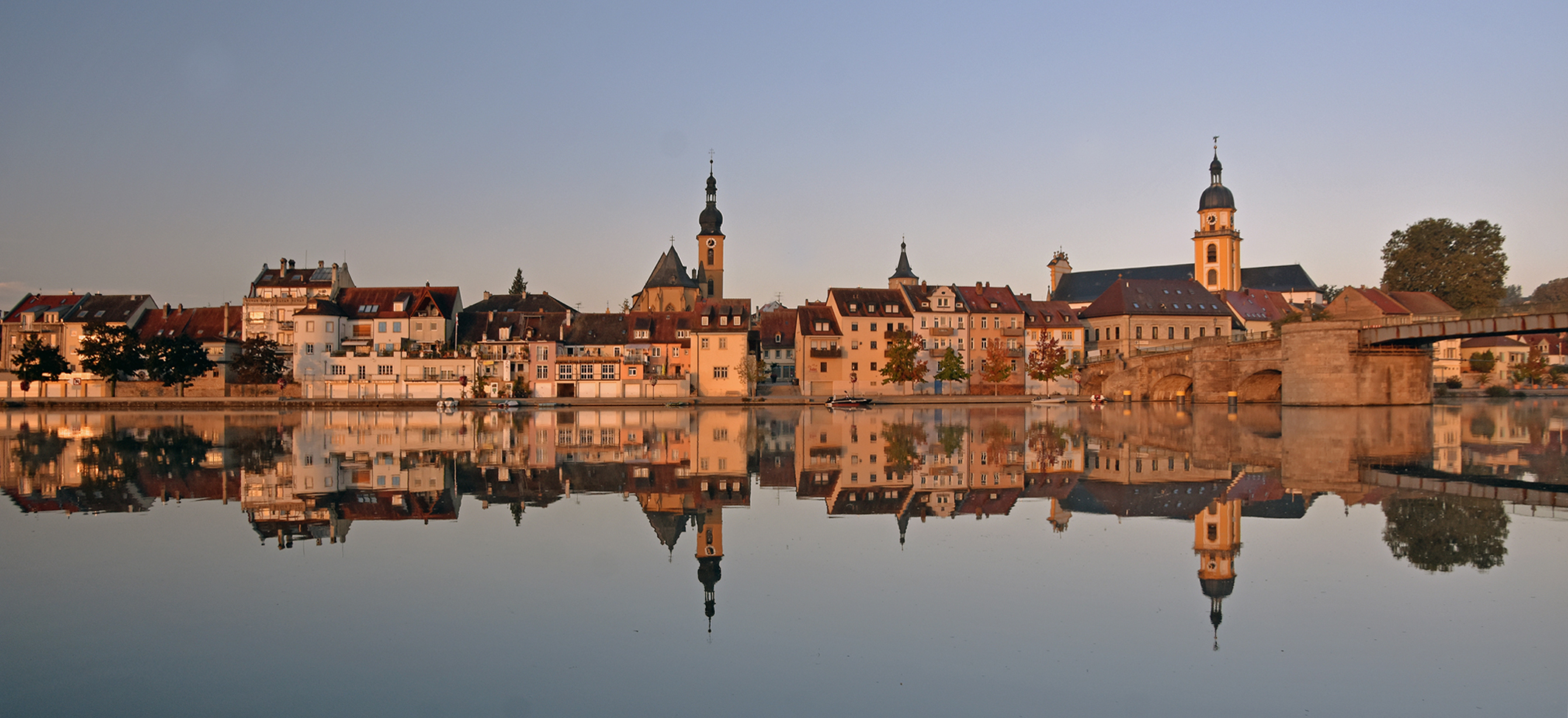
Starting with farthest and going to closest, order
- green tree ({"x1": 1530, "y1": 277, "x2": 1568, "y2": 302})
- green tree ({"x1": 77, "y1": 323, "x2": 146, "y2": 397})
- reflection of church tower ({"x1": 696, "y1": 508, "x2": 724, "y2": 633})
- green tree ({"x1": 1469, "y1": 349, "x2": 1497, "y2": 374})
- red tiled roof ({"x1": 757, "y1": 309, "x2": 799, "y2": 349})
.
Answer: green tree ({"x1": 1530, "y1": 277, "x2": 1568, "y2": 302}), green tree ({"x1": 1469, "y1": 349, "x2": 1497, "y2": 374}), red tiled roof ({"x1": 757, "y1": 309, "x2": 799, "y2": 349}), green tree ({"x1": 77, "y1": 323, "x2": 146, "y2": 397}), reflection of church tower ({"x1": 696, "y1": 508, "x2": 724, "y2": 633})

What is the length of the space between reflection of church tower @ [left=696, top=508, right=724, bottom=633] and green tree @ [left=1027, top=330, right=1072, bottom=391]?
69.7m

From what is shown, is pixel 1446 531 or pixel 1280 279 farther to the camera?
pixel 1280 279

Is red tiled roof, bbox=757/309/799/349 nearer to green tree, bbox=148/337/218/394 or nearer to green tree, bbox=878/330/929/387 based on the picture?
green tree, bbox=878/330/929/387

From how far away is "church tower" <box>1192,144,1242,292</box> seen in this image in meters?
115

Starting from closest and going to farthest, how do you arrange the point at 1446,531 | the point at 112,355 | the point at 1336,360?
the point at 1446,531
the point at 1336,360
the point at 112,355

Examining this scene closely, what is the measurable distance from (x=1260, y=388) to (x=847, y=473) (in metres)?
51.0

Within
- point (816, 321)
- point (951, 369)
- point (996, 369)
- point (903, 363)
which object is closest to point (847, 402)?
point (903, 363)

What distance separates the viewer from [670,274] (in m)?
104

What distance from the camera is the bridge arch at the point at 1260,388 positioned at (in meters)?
66.5

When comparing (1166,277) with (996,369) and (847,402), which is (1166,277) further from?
(847,402)

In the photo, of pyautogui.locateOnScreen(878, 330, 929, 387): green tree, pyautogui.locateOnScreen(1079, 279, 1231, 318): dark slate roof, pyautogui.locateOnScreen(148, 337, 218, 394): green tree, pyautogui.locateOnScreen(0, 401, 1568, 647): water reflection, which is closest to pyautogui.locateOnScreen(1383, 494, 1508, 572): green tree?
pyautogui.locateOnScreen(0, 401, 1568, 647): water reflection

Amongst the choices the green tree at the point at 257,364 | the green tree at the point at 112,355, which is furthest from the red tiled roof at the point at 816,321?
the green tree at the point at 112,355

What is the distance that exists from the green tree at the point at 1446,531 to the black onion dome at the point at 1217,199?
10335 cm

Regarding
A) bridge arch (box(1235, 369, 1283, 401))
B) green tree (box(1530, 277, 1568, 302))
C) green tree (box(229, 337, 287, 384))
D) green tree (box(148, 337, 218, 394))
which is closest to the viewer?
bridge arch (box(1235, 369, 1283, 401))
